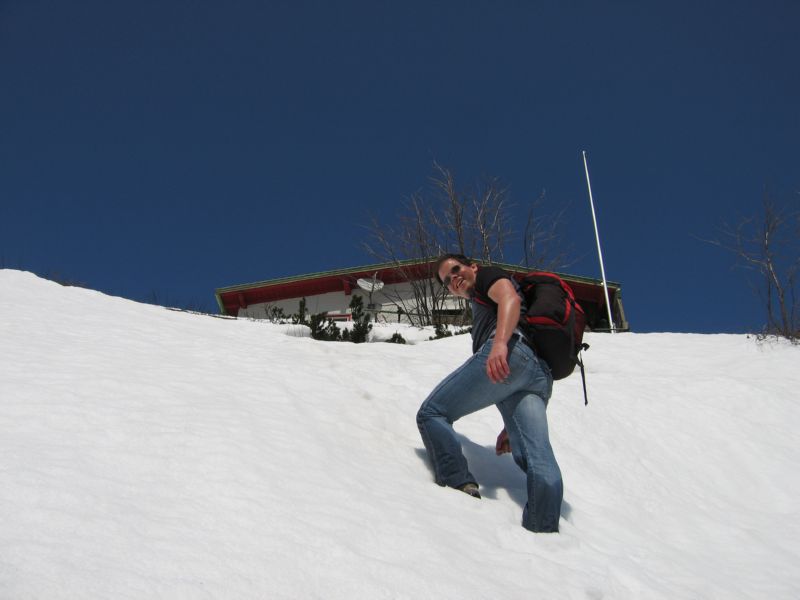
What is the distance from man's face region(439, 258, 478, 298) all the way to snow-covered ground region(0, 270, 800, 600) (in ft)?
3.67

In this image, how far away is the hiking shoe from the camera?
3318 millimetres

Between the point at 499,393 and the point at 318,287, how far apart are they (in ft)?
60.4

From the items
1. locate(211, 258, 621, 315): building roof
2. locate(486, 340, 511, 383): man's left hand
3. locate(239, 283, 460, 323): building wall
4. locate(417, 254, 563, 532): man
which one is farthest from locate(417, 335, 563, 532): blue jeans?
locate(211, 258, 621, 315): building roof

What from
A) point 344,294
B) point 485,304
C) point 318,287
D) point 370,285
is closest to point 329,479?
point 485,304

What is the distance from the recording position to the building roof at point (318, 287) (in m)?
19.8

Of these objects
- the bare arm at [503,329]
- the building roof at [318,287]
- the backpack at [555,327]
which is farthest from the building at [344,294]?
the bare arm at [503,329]

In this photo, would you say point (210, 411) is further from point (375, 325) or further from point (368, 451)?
point (375, 325)

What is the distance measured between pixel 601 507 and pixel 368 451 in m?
1.53

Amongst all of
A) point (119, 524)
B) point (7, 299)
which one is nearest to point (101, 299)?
point (7, 299)

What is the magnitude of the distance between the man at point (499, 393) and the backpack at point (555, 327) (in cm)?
6

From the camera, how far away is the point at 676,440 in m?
5.06

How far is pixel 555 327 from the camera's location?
124 inches

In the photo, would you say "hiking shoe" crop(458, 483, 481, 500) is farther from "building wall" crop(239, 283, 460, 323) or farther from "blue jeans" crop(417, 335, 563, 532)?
"building wall" crop(239, 283, 460, 323)

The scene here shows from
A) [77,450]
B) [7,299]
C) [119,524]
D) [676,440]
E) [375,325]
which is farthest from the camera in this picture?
[375,325]
